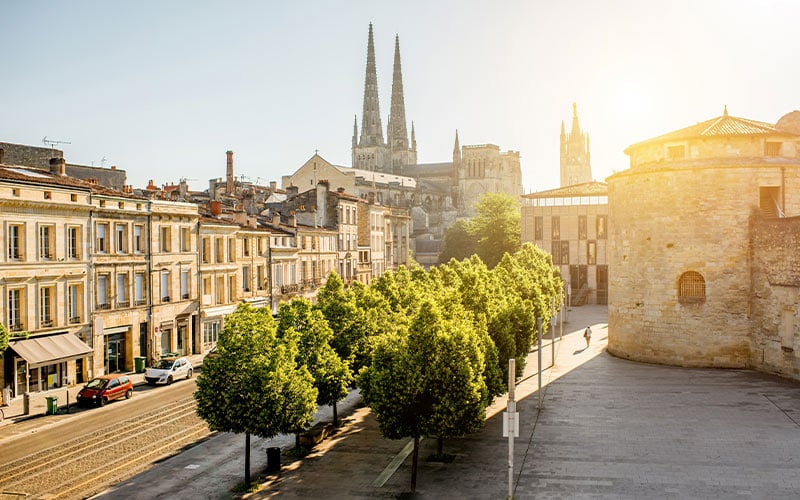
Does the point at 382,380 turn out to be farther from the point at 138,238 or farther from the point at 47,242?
the point at 138,238

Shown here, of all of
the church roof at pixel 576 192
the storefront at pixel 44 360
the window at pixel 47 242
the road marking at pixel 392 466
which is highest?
the church roof at pixel 576 192

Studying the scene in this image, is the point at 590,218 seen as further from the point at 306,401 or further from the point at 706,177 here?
the point at 306,401

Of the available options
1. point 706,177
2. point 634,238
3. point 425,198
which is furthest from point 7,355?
point 425,198

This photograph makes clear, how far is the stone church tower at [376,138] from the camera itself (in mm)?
163125

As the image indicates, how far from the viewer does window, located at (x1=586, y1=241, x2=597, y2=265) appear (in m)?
72.8

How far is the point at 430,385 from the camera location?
19.1m

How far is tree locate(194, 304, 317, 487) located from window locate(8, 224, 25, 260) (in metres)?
17.2

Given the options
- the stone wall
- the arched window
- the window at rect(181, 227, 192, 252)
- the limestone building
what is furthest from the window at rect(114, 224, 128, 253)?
the stone wall

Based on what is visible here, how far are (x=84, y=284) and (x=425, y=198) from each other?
357ft

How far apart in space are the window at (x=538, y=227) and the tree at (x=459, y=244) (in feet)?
78.7

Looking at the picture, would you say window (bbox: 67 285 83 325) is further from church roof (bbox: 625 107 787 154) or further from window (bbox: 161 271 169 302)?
church roof (bbox: 625 107 787 154)

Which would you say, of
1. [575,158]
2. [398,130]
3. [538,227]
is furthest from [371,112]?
[538,227]

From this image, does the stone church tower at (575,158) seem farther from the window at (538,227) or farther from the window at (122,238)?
the window at (122,238)

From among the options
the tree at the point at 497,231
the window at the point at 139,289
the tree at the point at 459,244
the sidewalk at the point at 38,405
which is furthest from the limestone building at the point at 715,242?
the tree at the point at 459,244
